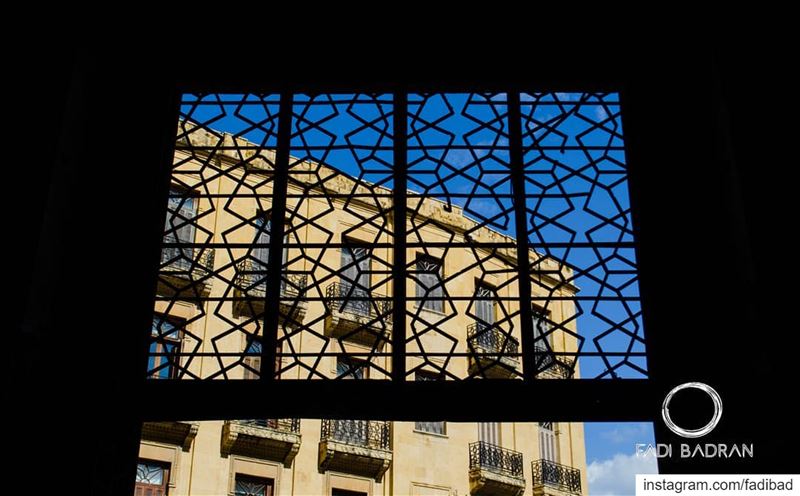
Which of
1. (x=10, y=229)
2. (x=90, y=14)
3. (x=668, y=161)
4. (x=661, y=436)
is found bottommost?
(x=661, y=436)

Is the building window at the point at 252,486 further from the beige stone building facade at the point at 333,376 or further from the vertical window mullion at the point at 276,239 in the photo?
the vertical window mullion at the point at 276,239

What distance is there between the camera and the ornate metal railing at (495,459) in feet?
48.4

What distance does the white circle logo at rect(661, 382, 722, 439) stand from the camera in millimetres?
4305

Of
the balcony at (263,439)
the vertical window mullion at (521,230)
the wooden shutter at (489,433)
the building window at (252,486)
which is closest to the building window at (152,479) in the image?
the balcony at (263,439)

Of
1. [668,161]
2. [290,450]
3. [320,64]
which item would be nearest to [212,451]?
[290,450]

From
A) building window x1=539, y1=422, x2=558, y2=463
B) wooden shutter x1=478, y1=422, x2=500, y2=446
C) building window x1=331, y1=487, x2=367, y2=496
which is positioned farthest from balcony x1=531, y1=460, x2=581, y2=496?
building window x1=331, y1=487, x2=367, y2=496

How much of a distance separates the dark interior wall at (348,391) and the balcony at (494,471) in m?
10.2

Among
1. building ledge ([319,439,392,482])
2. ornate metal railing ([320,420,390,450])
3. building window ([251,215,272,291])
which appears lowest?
building ledge ([319,439,392,482])

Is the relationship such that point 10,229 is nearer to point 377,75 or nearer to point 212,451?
point 377,75

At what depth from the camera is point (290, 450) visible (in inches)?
517

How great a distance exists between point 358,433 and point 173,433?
2682mm

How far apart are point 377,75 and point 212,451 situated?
8307 mm

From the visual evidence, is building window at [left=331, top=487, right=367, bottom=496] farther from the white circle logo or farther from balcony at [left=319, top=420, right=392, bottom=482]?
the white circle logo

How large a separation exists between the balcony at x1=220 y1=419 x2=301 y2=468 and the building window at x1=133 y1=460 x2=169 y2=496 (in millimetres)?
799
